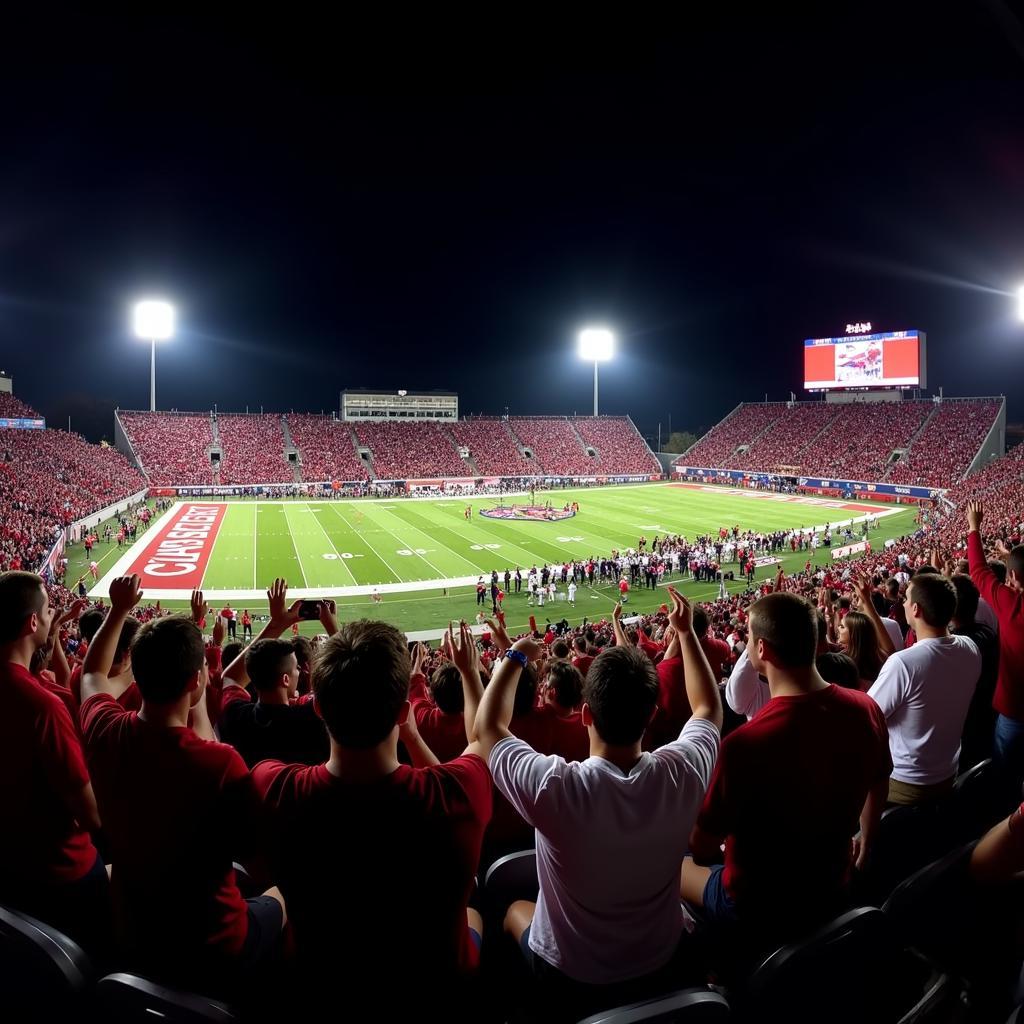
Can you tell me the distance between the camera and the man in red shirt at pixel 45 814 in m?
3.17

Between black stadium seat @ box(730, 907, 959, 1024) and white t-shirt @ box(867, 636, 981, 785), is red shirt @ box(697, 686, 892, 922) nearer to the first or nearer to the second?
black stadium seat @ box(730, 907, 959, 1024)

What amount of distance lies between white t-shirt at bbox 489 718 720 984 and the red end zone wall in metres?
23.4

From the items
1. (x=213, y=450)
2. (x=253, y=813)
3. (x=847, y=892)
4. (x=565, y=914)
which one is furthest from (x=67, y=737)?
(x=213, y=450)

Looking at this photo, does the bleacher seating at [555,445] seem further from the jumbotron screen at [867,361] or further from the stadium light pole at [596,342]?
the jumbotron screen at [867,361]

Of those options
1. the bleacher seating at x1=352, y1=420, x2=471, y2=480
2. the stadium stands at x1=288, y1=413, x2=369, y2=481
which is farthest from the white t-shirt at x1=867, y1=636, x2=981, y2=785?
the bleacher seating at x1=352, y1=420, x2=471, y2=480

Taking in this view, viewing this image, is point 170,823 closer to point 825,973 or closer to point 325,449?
point 825,973

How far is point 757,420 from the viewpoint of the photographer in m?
85.6

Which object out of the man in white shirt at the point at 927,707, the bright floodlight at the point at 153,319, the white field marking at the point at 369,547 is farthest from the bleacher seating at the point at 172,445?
the man in white shirt at the point at 927,707

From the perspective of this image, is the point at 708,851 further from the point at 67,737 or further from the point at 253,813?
the point at 67,737

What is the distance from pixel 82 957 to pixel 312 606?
233cm

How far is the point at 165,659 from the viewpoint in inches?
110

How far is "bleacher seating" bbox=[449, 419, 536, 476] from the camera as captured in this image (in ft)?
253

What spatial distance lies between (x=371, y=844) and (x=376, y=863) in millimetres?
61

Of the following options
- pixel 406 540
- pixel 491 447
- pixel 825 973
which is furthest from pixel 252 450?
pixel 825 973
